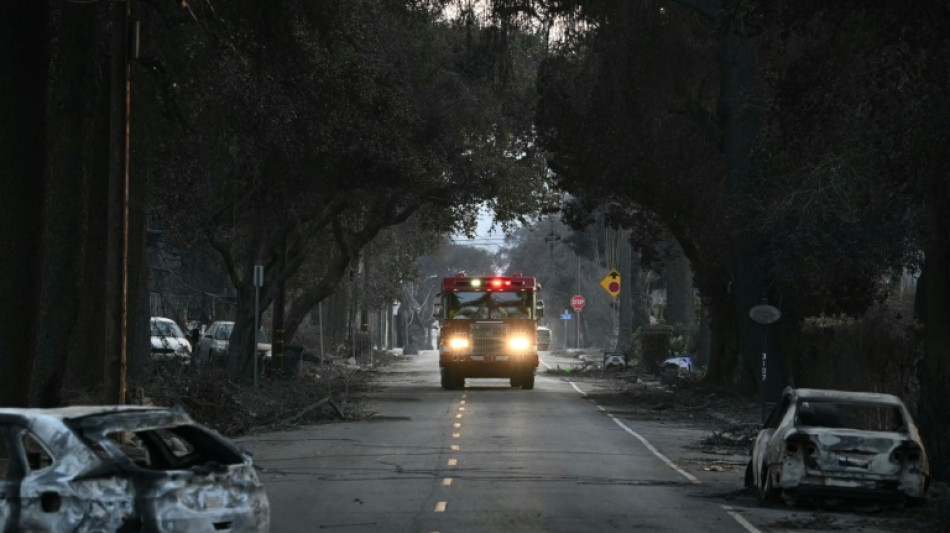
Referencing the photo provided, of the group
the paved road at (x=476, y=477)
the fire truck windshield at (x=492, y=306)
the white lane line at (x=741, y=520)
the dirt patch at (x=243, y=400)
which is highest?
the fire truck windshield at (x=492, y=306)

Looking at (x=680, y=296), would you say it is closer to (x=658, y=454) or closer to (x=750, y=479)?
(x=658, y=454)

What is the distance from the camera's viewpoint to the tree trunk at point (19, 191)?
2045 cm

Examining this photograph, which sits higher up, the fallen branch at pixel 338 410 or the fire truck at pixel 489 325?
the fire truck at pixel 489 325

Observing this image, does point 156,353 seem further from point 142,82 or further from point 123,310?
point 123,310

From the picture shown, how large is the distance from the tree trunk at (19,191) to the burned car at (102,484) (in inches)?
375

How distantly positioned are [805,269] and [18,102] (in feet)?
62.5

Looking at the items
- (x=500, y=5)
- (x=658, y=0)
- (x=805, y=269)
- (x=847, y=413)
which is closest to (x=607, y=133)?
(x=658, y=0)

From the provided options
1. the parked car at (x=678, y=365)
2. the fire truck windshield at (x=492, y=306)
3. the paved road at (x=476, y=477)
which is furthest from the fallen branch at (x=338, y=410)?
the parked car at (x=678, y=365)

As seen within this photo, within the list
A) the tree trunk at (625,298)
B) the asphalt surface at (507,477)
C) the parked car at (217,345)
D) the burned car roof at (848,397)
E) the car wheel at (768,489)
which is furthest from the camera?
the tree trunk at (625,298)

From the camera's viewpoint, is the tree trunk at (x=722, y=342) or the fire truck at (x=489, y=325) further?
the fire truck at (x=489, y=325)

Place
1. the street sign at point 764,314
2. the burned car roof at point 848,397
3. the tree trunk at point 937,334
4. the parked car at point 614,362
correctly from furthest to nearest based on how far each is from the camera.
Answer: the parked car at point 614,362 → the street sign at point 764,314 → the tree trunk at point 937,334 → the burned car roof at point 848,397

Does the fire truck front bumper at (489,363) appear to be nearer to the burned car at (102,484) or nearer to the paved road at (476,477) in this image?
the paved road at (476,477)

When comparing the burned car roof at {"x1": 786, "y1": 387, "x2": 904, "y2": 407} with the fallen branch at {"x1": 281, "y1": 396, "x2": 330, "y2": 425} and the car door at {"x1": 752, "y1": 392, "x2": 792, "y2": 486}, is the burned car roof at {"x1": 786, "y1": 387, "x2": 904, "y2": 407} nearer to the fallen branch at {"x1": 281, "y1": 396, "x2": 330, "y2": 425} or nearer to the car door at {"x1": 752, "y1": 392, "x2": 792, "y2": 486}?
the car door at {"x1": 752, "y1": 392, "x2": 792, "y2": 486}

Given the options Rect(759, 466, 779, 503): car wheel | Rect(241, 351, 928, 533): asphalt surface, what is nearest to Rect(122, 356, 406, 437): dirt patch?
Rect(241, 351, 928, 533): asphalt surface
